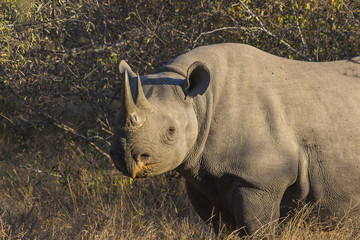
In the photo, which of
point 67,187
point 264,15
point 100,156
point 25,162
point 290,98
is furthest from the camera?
point 25,162

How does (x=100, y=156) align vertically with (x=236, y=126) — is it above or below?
below

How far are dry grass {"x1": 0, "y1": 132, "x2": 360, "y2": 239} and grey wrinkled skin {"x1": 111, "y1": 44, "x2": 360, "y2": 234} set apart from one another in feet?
0.72

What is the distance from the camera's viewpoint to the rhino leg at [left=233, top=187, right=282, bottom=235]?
4.03 m

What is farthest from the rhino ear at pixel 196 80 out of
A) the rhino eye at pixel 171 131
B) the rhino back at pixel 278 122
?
the rhino eye at pixel 171 131

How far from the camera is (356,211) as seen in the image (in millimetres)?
4305

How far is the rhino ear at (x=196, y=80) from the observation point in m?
3.96

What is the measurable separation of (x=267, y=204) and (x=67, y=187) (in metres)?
2.94

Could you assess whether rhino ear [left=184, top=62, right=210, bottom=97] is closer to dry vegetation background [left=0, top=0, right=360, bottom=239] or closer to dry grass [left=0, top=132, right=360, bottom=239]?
dry grass [left=0, top=132, right=360, bottom=239]

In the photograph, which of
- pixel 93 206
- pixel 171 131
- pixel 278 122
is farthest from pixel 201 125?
pixel 93 206

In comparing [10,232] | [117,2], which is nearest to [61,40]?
[117,2]

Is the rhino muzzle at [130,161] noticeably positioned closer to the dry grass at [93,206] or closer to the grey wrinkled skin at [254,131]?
the grey wrinkled skin at [254,131]

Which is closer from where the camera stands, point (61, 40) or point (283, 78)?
point (283, 78)

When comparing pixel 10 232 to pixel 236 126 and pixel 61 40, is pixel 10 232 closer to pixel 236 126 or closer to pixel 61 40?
pixel 236 126

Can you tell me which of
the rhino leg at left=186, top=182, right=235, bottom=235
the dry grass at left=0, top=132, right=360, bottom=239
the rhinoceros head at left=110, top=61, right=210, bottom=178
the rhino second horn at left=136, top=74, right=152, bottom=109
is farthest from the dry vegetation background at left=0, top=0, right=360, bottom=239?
the rhino second horn at left=136, top=74, right=152, bottom=109
